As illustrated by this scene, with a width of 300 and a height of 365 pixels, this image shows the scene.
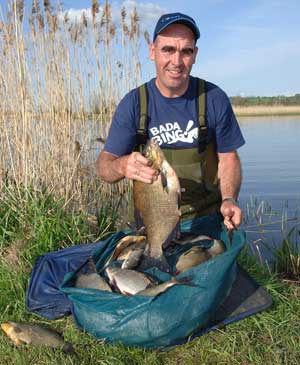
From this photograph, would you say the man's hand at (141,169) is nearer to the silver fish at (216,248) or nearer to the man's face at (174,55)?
the silver fish at (216,248)

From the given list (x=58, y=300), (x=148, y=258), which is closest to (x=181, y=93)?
(x=148, y=258)

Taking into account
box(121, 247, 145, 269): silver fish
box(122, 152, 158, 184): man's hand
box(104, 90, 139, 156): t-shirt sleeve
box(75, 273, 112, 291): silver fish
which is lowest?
box(75, 273, 112, 291): silver fish

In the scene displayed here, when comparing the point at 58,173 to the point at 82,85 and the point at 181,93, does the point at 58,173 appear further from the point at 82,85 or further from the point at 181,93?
the point at 181,93

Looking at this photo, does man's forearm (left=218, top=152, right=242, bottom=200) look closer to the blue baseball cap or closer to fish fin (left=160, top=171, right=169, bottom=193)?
fish fin (left=160, top=171, right=169, bottom=193)

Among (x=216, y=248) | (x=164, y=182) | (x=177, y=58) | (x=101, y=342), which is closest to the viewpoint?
(x=101, y=342)

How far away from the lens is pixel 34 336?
2.81 meters

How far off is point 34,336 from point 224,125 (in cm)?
202

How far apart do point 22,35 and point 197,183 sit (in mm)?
2388

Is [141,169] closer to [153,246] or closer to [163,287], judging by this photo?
[153,246]

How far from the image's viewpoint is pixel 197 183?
3771mm

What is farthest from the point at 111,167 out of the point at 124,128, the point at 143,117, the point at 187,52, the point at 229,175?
the point at 187,52

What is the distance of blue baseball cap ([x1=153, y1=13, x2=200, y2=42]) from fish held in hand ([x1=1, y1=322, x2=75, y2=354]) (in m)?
2.18

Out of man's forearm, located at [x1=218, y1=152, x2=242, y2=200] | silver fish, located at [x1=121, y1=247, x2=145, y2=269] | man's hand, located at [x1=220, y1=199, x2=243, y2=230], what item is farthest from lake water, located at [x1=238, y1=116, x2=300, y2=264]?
silver fish, located at [x1=121, y1=247, x2=145, y2=269]

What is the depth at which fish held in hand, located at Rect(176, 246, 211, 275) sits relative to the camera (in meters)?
2.92
